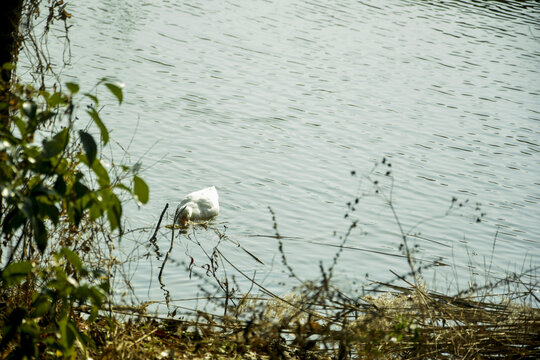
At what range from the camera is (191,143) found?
9031mm

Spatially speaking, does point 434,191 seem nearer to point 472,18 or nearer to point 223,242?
point 223,242

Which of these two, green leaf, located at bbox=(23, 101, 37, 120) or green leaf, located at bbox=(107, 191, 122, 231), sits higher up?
green leaf, located at bbox=(23, 101, 37, 120)

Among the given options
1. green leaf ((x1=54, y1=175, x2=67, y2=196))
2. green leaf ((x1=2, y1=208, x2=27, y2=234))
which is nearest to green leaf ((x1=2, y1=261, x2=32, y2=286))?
Result: green leaf ((x1=2, y1=208, x2=27, y2=234))

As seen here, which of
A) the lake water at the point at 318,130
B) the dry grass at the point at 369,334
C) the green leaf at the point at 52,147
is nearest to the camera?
the green leaf at the point at 52,147

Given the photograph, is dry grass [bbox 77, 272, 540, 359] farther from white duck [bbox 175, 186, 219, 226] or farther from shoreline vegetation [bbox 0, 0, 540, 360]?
white duck [bbox 175, 186, 219, 226]

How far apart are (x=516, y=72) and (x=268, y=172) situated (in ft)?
32.6

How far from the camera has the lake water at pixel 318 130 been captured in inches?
282

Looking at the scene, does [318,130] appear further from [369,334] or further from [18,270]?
[18,270]

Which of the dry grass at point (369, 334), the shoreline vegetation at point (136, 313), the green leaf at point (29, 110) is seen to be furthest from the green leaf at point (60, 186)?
the dry grass at point (369, 334)

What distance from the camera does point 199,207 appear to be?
6992 mm

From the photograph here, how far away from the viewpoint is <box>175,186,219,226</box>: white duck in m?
6.91

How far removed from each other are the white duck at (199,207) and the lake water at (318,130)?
253 millimetres

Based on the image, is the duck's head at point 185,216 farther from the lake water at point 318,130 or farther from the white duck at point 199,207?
the lake water at point 318,130

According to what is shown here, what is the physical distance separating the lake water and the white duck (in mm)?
253
